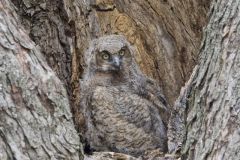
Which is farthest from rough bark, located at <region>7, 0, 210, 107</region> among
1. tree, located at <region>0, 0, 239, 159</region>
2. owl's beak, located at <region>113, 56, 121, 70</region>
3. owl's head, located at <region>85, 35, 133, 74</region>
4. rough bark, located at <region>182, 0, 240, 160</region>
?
rough bark, located at <region>182, 0, 240, 160</region>

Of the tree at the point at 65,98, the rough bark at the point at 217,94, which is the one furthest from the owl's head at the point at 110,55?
the rough bark at the point at 217,94

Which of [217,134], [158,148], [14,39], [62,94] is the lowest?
[158,148]

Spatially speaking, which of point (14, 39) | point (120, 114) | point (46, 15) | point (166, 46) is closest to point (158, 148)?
point (120, 114)

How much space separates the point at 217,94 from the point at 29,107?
915 millimetres

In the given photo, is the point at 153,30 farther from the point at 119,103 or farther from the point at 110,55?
the point at 119,103

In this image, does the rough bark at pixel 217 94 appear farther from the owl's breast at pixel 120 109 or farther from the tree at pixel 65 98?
the owl's breast at pixel 120 109

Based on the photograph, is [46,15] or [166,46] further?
[166,46]

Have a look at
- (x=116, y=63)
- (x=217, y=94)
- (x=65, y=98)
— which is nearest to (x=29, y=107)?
(x=65, y=98)

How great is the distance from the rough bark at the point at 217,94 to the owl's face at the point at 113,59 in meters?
1.41

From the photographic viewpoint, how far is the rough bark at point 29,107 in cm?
293

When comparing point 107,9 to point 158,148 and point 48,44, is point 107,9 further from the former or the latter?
point 158,148

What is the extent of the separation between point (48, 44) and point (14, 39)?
1.70 m

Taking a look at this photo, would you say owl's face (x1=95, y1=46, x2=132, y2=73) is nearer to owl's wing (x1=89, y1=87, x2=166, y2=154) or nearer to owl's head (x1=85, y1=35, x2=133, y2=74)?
owl's head (x1=85, y1=35, x2=133, y2=74)

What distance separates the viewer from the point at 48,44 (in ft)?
15.8
